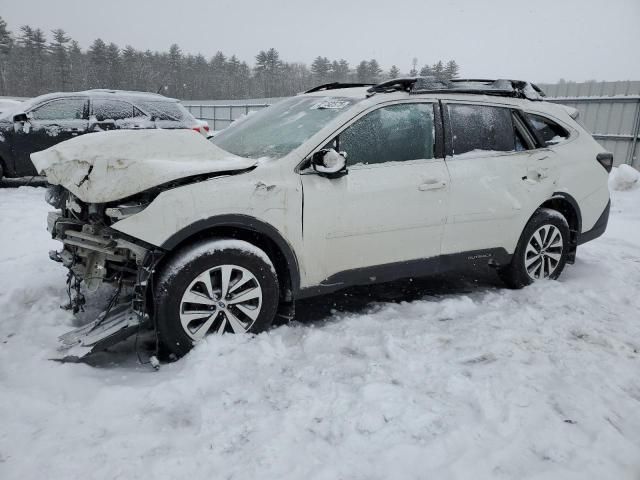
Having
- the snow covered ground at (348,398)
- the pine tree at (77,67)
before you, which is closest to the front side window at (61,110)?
the snow covered ground at (348,398)

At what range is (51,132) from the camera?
8680 millimetres

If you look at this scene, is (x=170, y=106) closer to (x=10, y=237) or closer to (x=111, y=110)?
(x=111, y=110)

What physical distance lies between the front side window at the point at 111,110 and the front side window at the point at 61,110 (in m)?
0.25

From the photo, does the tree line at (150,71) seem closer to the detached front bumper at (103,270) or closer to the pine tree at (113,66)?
the pine tree at (113,66)

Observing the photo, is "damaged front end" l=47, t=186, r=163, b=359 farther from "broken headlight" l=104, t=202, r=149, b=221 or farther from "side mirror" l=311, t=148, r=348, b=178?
"side mirror" l=311, t=148, r=348, b=178

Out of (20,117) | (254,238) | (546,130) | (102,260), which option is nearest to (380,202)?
(254,238)

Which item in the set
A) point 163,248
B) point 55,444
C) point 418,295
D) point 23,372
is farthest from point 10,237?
point 418,295

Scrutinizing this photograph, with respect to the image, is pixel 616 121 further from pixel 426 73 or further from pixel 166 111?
pixel 166 111

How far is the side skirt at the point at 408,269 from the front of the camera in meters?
3.49

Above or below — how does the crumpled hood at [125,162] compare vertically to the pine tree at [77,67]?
below

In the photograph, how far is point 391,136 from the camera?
3652 millimetres

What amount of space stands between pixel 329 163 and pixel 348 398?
4.94ft

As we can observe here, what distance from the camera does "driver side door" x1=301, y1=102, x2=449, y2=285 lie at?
335cm

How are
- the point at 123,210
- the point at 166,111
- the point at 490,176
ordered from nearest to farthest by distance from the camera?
the point at 123,210, the point at 490,176, the point at 166,111
